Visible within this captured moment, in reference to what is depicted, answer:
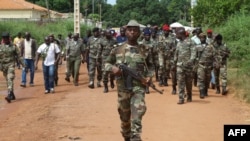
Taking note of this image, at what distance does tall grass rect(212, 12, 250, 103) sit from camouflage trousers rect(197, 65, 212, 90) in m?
0.94

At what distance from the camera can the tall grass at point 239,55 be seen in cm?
1391

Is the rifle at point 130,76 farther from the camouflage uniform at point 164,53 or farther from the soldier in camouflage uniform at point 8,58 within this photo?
the camouflage uniform at point 164,53

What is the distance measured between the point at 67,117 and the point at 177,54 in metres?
3.26

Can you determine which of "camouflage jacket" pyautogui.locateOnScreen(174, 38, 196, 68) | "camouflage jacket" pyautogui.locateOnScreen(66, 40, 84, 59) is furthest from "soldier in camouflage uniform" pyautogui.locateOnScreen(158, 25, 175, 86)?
"camouflage jacket" pyautogui.locateOnScreen(174, 38, 196, 68)

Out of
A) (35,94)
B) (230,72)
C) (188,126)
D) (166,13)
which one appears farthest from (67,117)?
(166,13)

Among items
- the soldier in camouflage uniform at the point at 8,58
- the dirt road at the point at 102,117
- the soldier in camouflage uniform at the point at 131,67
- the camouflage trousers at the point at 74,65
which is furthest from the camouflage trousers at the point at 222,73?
the soldier in camouflage uniform at the point at 131,67

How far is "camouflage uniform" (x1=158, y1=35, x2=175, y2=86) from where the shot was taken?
51.4 ft

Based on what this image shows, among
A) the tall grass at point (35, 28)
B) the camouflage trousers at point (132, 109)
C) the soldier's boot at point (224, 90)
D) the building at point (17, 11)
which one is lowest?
the soldier's boot at point (224, 90)

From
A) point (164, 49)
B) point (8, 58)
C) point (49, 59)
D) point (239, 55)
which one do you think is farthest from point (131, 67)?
point (239, 55)

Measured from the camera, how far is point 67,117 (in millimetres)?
10883

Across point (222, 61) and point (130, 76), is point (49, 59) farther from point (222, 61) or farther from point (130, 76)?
point (130, 76)

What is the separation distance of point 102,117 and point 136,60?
3.45 m

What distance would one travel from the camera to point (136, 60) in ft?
24.9

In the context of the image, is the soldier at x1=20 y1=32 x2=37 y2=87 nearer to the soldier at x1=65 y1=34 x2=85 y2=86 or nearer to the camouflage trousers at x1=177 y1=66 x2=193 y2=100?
the soldier at x1=65 y1=34 x2=85 y2=86
